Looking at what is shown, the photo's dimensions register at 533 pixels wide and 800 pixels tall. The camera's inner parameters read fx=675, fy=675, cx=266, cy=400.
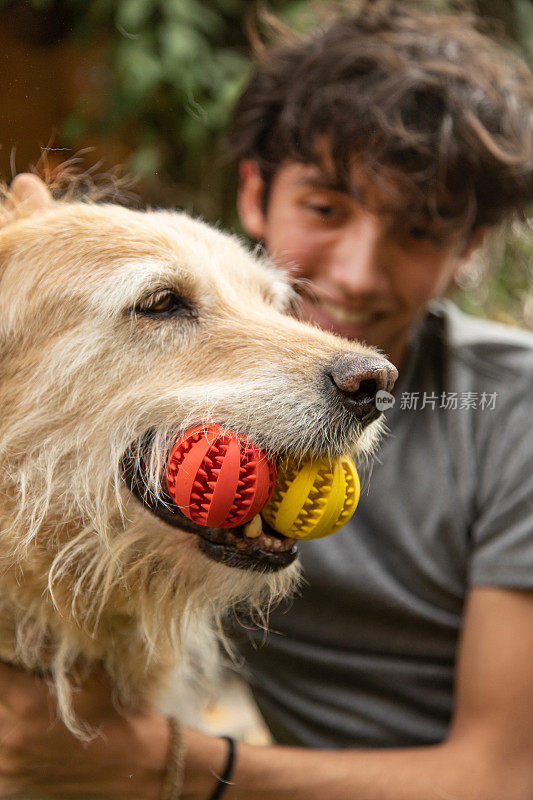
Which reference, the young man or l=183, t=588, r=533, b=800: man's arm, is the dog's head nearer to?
the young man

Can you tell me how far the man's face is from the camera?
97 centimetres

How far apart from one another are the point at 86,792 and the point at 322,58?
Answer: 114 cm

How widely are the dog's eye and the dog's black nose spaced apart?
0.21 m

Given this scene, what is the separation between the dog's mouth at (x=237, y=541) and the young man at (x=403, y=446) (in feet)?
0.98

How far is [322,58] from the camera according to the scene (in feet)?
3.61

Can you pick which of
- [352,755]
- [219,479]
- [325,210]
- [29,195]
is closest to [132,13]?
[29,195]

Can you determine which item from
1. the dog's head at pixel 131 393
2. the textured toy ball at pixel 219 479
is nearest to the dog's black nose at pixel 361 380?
the dog's head at pixel 131 393

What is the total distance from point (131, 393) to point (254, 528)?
0.21 m

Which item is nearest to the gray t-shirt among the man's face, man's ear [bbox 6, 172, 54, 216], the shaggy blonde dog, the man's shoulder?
the man's shoulder

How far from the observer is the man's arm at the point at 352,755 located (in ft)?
2.79

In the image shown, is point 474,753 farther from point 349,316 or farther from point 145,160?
point 145,160

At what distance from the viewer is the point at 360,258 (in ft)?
3.16

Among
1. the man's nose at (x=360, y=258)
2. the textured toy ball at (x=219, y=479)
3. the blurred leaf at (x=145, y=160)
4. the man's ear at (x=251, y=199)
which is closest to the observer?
the textured toy ball at (x=219, y=479)

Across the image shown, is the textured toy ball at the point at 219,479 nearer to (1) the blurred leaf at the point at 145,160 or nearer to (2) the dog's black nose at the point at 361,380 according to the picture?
(2) the dog's black nose at the point at 361,380
